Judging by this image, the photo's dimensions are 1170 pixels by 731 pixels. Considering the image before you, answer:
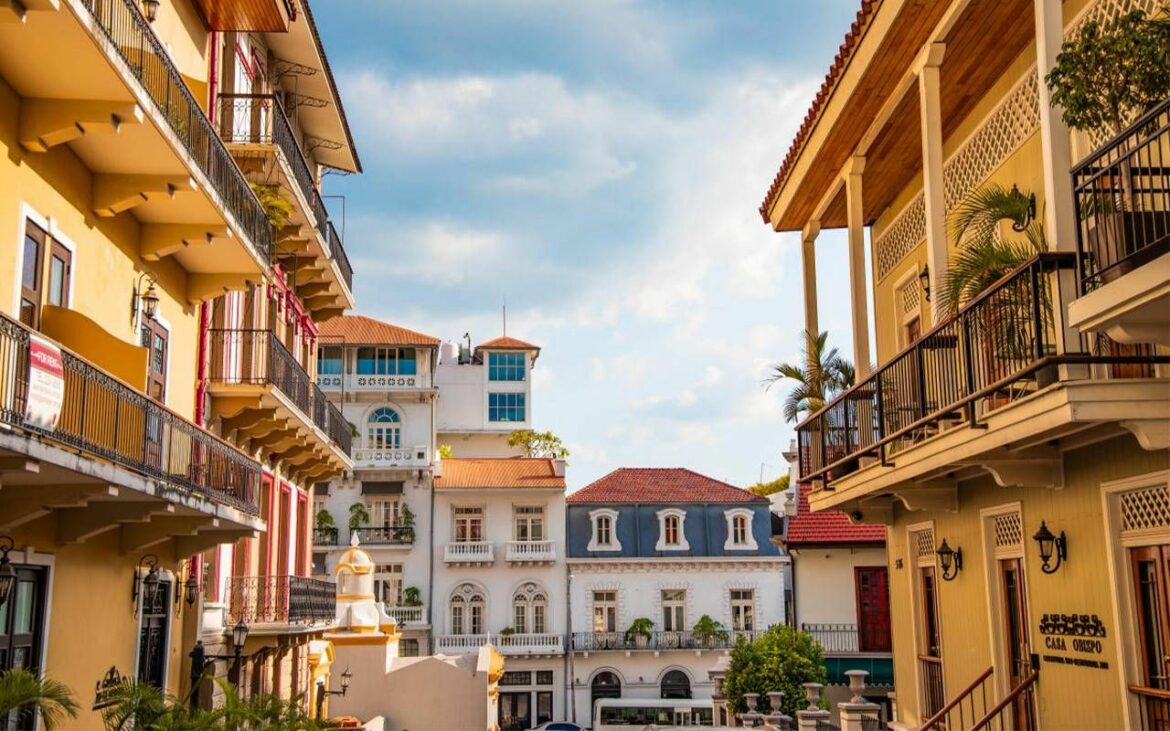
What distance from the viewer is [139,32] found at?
12.2 metres

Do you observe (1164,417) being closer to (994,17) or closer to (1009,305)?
(1009,305)

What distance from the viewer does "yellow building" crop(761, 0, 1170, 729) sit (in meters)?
8.23

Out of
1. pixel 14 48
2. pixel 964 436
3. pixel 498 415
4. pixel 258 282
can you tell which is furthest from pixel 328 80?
pixel 498 415

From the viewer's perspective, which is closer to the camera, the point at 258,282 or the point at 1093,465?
the point at 1093,465

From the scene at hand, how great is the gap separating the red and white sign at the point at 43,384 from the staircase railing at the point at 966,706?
8.81 metres

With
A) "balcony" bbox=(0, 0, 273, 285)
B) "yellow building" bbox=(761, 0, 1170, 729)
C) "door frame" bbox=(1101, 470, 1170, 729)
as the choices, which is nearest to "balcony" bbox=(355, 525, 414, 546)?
"balcony" bbox=(0, 0, 273, 285)

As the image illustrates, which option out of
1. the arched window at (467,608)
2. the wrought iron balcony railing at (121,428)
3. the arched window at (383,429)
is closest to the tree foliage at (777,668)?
the wrought iron balcony railing at (121,428)

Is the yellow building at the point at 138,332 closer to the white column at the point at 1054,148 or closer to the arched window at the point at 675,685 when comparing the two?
the white column at the point at 1054,148

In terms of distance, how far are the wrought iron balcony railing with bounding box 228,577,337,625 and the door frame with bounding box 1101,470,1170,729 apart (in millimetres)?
13933

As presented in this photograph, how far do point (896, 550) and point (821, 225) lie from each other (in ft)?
15.3

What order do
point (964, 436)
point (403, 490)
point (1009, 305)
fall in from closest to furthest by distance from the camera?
point (1009, 305), point (964, 436), point (403, 490)

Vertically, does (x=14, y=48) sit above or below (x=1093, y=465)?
above

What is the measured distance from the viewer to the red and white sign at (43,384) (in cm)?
934

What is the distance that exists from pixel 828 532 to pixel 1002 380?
79.3 ft
